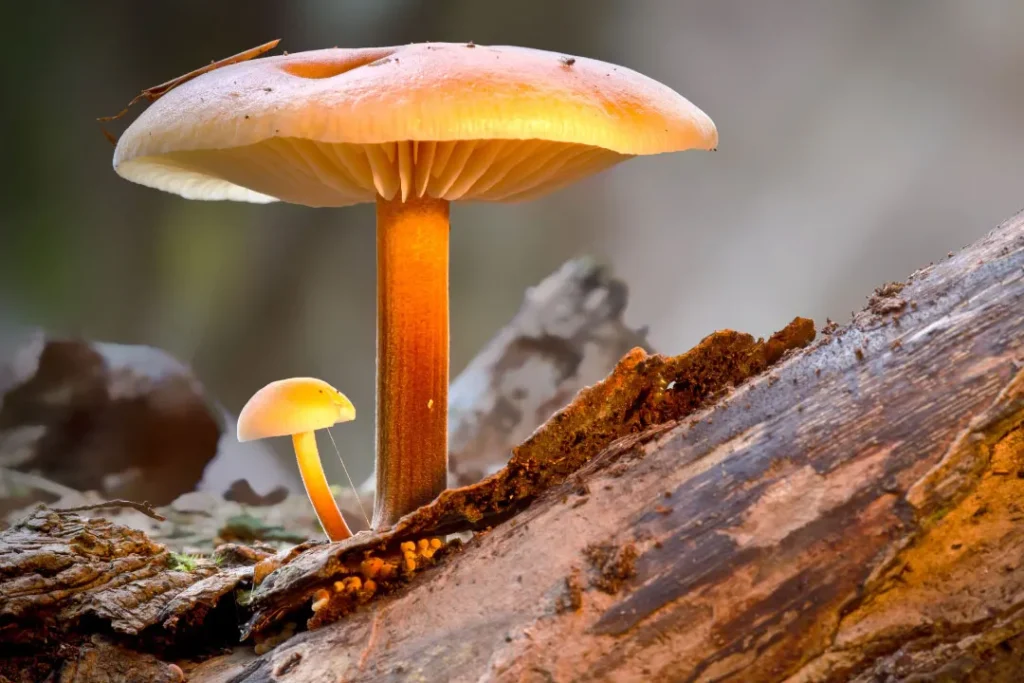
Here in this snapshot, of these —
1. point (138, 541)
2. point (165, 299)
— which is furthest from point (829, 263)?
point (165, 299)

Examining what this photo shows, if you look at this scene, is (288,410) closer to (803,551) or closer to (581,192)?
(803,551)

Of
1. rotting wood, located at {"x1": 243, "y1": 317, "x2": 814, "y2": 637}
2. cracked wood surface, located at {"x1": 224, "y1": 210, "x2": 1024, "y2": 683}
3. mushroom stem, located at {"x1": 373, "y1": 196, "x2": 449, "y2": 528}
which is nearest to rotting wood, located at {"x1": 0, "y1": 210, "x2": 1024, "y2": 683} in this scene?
cracked wood surface, located at {"x1": 224, "y1": 210, "x2": 1024, "y2": 683}

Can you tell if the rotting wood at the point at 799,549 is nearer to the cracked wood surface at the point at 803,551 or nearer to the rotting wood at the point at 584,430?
the cracked wood surface at the point at 803,551

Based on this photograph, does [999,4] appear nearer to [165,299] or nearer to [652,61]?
[652,61]

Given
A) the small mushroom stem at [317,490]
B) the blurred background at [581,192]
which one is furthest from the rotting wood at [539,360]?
the small mushroom stem at [317,490]

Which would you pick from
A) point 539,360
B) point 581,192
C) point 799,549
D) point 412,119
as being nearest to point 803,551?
point 799,549

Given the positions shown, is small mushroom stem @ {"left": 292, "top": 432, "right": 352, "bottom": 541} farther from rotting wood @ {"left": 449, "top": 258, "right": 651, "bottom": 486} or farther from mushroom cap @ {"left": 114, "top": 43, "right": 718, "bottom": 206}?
Answer: rotting wood @ {"left": 449, "top": 258, "right": 651, "bottom": 486}

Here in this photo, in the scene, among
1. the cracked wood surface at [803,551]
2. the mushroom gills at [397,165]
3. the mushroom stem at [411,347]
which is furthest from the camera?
the mushroom stem at [411,347]
